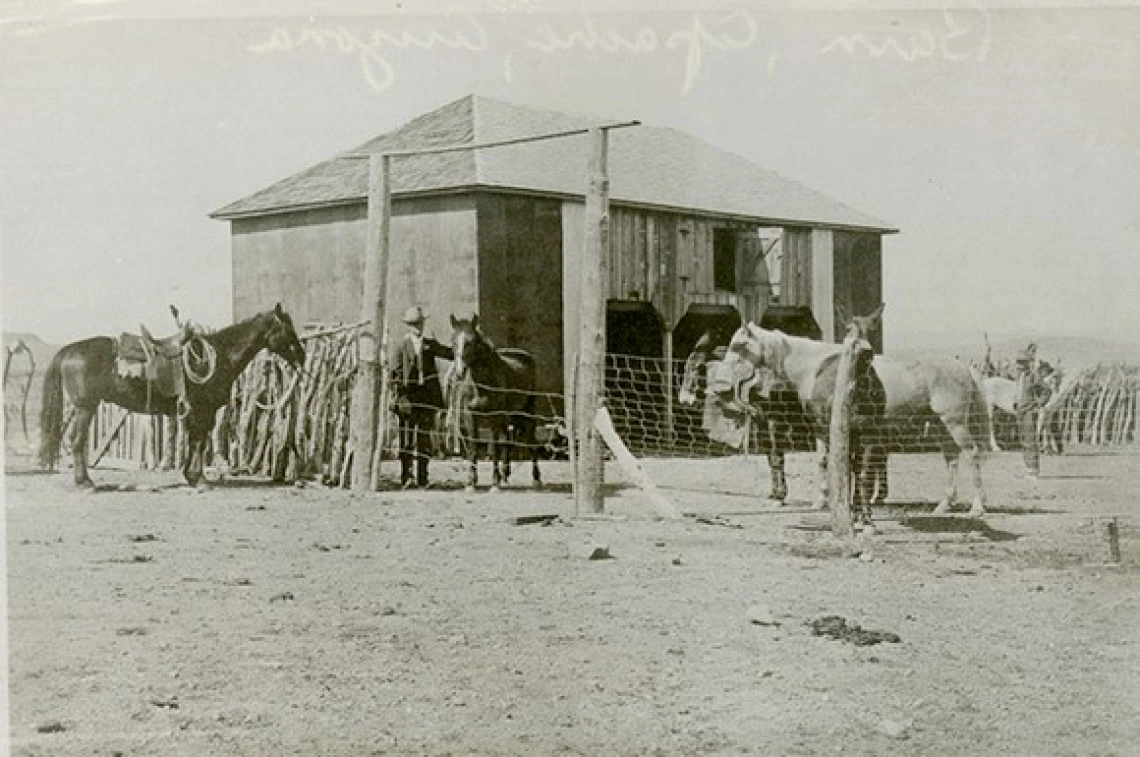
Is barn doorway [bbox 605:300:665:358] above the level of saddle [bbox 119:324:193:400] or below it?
above

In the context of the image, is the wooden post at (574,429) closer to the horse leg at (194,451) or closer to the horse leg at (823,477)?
the horse leg at (823,477)

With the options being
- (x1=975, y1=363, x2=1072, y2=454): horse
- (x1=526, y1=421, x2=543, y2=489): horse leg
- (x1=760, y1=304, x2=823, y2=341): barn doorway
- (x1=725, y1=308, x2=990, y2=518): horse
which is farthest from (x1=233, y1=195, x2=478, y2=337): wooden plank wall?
(x1=975, y1=363, x2=1072, y2=454): horse

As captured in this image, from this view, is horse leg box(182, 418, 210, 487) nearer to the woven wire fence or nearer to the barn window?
the woven wire fence

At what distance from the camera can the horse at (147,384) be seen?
552 cm

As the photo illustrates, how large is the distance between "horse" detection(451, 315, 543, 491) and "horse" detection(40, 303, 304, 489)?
0.92m

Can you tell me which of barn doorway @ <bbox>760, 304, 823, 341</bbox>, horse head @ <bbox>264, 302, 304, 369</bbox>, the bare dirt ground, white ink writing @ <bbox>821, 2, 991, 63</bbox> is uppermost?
white ink writing @ <bbox>821, 2, 991, 63</bbox>

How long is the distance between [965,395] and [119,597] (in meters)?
4.27

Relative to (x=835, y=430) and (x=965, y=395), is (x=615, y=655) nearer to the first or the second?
(x=835, y=430)

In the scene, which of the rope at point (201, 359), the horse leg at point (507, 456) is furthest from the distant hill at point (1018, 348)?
the rope at point (201, 359)

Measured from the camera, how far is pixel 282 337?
21.2 ft

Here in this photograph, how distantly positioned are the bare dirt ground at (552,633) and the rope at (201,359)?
816mm

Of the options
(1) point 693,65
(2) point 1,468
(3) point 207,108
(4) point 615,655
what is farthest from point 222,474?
(1) point 693,65

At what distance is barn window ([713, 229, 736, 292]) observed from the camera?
7.89 meters

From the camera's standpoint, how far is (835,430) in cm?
538
